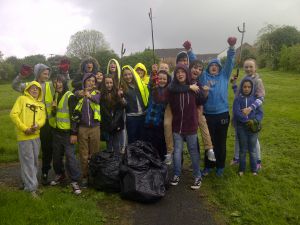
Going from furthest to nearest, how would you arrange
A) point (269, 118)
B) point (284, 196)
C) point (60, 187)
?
point (269, 118)
point (60, 187)
point (284, 196)

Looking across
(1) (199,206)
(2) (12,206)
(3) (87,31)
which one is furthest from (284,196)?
(3) (87,31)

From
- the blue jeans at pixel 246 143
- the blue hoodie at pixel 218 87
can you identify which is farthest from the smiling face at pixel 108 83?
the blue jeans at pixel 246 143

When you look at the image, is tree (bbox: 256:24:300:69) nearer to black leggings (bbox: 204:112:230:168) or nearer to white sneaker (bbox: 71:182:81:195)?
black leggings (bbox: 204:112:230:168)

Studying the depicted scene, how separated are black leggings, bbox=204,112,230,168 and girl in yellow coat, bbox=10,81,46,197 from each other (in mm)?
2776

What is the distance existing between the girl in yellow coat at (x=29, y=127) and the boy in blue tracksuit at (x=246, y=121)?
3.30 m

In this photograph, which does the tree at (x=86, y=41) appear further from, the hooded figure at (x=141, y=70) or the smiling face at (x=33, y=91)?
the smiling face at (x=33, y=91)

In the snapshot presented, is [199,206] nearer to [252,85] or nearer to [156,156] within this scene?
[156,156]

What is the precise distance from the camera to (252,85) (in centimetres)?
582

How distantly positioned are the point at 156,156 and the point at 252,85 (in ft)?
6.88

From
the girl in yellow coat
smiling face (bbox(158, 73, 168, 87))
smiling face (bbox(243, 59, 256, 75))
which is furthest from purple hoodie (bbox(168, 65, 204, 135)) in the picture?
the girl in yellow coat

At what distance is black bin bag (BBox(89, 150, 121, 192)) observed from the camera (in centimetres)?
517

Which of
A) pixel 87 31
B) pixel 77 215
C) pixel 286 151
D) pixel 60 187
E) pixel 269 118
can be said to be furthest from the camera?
pixel 87 31

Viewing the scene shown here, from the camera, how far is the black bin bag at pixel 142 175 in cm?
479

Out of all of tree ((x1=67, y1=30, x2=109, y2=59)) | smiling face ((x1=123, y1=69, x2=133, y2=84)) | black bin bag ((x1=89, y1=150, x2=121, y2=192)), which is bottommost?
black bin bag ((x1=89, y1=150, x2=121, y2=192))
